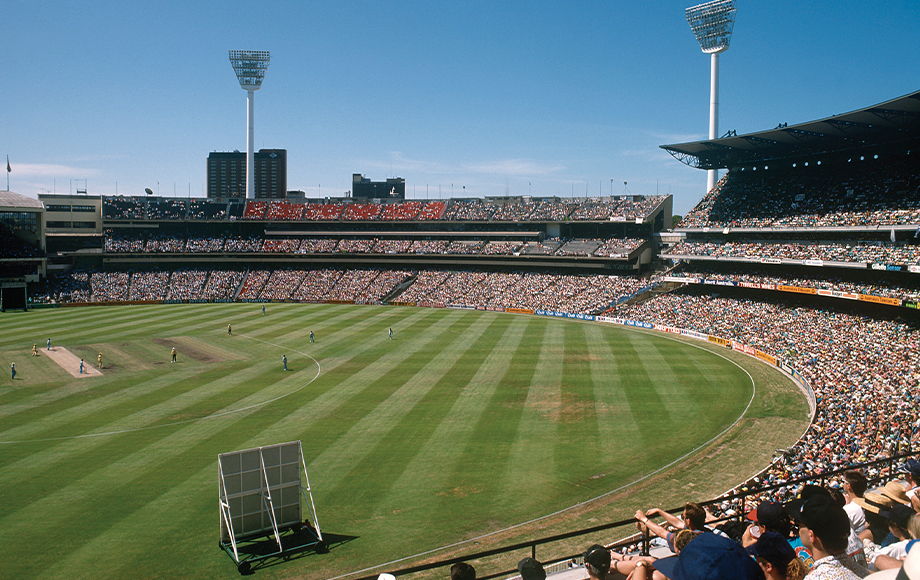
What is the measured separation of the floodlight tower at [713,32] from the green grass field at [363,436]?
43819 mm

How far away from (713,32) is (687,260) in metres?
32.1

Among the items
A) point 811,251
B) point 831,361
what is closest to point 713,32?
point 811,251

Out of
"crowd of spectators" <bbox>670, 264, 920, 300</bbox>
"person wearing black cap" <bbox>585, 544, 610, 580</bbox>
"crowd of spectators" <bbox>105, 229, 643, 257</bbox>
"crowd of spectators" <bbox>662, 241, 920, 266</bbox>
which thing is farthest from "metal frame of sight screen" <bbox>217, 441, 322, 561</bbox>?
"crowd of spectators" <bbox>105, 229, 643, 257</bbox>

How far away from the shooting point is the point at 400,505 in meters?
18.7

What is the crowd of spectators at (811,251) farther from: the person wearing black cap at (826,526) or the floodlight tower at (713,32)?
the person wearing black cap at (826,526)

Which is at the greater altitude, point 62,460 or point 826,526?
point 826,526

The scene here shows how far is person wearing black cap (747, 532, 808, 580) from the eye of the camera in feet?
12.4

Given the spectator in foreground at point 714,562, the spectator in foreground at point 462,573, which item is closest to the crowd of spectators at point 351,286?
the spectator in foreground at point 462,573

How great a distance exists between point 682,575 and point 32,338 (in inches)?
2306

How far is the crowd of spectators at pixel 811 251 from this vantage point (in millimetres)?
41250

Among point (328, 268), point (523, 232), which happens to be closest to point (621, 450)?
point (523, 232)

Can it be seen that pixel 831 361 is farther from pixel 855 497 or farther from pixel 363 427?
pixel 855 497

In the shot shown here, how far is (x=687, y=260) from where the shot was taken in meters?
65.4

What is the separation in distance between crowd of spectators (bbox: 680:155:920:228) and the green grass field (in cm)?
1867
